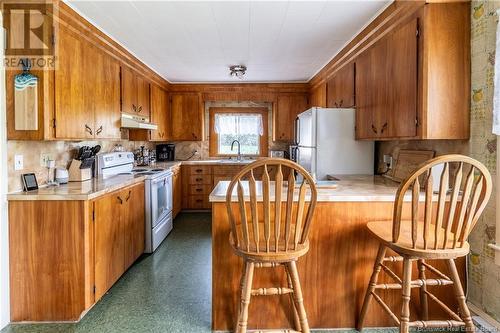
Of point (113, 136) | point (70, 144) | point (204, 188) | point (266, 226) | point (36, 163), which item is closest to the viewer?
point (266, 226)

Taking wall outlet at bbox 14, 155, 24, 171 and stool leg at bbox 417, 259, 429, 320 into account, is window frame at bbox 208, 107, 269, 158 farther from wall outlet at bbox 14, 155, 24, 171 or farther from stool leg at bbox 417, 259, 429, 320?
stool leg at bbox 417, 259, 429, 320

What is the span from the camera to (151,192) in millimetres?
3316

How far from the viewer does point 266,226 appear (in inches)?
60.6

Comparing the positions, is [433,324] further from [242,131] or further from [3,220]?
[242,131]

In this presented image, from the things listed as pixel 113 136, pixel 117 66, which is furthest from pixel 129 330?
pixel 117 66

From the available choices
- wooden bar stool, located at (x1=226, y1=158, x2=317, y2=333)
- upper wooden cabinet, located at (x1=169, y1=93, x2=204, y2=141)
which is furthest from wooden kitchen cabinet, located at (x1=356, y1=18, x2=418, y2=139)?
upper wooden cabinet, located at (x1=169, y1=93, x2=204, y2=141)

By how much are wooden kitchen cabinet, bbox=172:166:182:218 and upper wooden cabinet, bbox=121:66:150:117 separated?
3.35 ft

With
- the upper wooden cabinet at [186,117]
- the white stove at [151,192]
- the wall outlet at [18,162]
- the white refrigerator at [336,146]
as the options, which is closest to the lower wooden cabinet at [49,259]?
the wall outlet at [18,162]

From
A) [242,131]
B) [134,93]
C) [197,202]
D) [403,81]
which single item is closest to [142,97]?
[134,93]

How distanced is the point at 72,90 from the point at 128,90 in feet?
3.96

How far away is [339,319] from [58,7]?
2.95 meters

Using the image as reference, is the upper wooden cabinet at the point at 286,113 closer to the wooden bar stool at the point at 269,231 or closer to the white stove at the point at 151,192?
the white stove at the point at 151,192

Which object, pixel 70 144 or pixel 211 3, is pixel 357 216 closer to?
pixel 211 3

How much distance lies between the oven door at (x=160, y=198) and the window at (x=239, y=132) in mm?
1840
